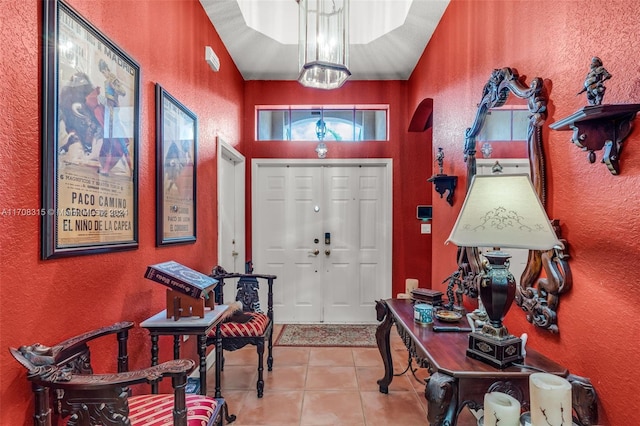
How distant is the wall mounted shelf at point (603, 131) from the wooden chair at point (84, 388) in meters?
1.54

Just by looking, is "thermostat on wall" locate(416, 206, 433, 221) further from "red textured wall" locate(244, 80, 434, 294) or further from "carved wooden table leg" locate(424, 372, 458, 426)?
"carved wooden table leg" locate(424, 372, 458, 426)

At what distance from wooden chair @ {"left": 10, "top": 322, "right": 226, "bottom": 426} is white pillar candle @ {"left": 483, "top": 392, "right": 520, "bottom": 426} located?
106cm

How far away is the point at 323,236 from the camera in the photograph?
4344 mm

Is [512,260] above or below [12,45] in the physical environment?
below

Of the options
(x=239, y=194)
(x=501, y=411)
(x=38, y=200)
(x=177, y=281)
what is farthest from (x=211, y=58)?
(x=501, y=411)

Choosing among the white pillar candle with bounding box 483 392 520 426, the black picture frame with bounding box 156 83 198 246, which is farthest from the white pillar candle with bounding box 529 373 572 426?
the black picture frame with bounding box 156 83 198 246

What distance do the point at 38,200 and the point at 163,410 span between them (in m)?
0.96

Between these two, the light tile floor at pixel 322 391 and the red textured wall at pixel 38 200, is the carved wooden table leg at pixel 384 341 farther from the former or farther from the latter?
the red textured wall at pixel 38 200

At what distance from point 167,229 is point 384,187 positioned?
2.74m

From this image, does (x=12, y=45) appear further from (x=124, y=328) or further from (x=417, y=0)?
(x=417, y=0)

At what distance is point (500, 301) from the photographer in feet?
4.78

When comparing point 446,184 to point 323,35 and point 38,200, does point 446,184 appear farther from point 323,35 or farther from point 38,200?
point 38,200

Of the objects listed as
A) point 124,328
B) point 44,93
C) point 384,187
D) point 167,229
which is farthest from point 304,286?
point 44,93

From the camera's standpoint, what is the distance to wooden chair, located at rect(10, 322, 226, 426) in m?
1.10
